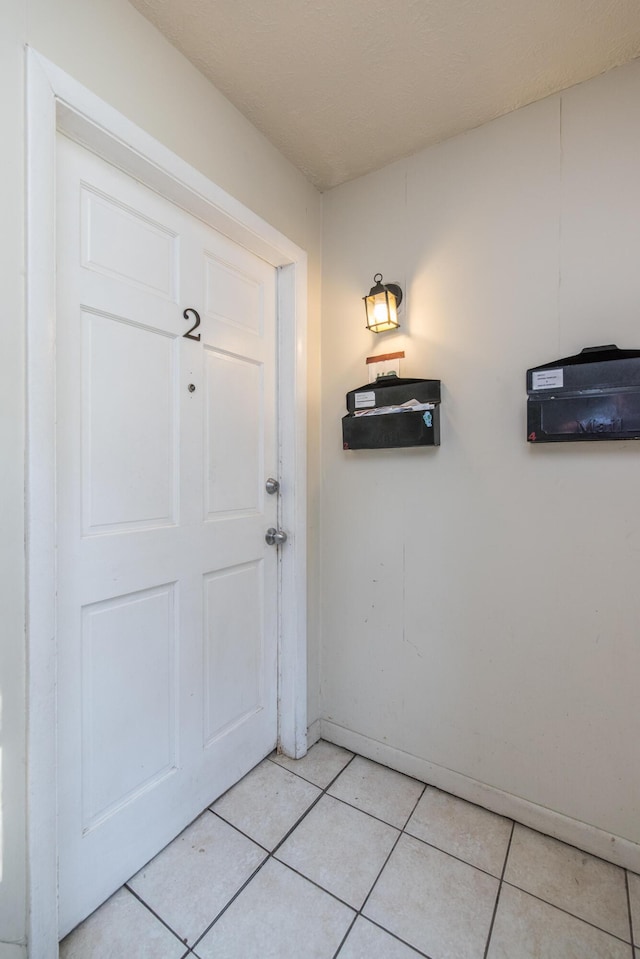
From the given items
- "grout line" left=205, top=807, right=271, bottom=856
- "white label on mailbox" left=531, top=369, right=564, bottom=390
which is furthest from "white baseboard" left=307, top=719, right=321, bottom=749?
"white label on mailbox" left=531, top=369, right=564, bottom=390

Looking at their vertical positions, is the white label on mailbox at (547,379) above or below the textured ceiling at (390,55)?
below

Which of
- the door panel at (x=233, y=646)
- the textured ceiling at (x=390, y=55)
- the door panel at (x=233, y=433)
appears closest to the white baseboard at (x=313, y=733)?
the door panel at (x=233, y=646)

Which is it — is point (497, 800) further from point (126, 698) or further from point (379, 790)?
point (126, 698)

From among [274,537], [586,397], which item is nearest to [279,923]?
[274,537]

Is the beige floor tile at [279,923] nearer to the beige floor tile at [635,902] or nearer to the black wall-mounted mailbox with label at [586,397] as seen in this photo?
the beige floor tile at [635,902]

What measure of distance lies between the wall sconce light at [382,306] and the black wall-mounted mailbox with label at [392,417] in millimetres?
216

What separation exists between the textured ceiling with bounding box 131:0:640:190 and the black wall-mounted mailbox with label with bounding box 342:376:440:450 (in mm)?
932

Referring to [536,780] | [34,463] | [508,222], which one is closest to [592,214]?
[508,222]

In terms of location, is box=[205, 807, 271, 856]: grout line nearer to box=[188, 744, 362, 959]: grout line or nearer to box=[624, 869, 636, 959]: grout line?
box=[188, 744, 362, 959]: grout line

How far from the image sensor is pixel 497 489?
4.95ft

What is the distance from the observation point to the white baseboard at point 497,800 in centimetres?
132

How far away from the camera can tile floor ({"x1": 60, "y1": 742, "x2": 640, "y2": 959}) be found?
108cm

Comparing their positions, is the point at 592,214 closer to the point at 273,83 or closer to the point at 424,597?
→ the point at 273,83

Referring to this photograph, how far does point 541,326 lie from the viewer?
142cm
